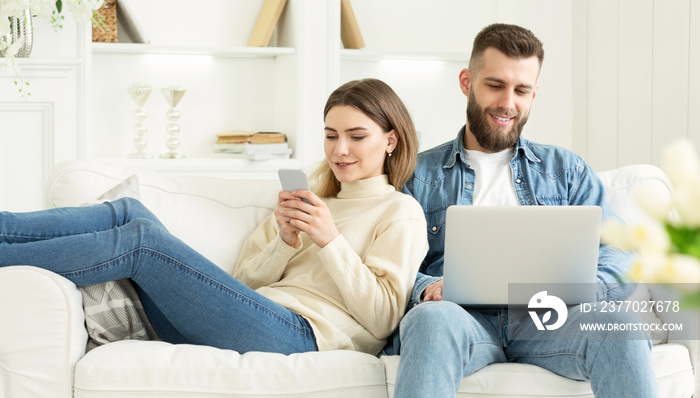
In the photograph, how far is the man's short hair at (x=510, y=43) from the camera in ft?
7.01

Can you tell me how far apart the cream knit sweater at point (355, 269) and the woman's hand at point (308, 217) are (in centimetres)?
3

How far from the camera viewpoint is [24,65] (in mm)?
3086

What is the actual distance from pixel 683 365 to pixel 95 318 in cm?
137

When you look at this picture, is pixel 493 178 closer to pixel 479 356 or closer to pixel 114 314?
pixel 479 356

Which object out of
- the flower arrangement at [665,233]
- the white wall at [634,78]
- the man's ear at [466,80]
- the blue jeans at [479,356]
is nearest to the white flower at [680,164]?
the flower arrangement at [665,233]

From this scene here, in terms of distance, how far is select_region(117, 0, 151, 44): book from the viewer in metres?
3.31

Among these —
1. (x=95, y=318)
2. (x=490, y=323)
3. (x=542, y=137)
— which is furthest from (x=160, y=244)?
(x=542, y=137)

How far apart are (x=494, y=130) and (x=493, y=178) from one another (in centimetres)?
14

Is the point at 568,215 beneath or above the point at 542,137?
beneath

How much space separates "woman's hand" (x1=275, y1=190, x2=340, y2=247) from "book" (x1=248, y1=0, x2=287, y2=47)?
1841 mm

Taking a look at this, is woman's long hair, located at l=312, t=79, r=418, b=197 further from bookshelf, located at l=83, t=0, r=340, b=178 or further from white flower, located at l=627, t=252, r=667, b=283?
white flower, located at l=627, t=252, r=667, b=283

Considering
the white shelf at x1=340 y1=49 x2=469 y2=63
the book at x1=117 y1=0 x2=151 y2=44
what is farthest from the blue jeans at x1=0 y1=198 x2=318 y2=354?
the white shelf at x1=340 y1=49 x2=469 y2=63

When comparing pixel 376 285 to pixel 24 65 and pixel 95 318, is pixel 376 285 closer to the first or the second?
pixel 95 318

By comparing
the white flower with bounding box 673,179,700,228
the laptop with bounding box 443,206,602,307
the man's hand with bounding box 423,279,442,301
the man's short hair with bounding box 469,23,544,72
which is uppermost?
the man's short hair with bounding box 469,23,544,72
